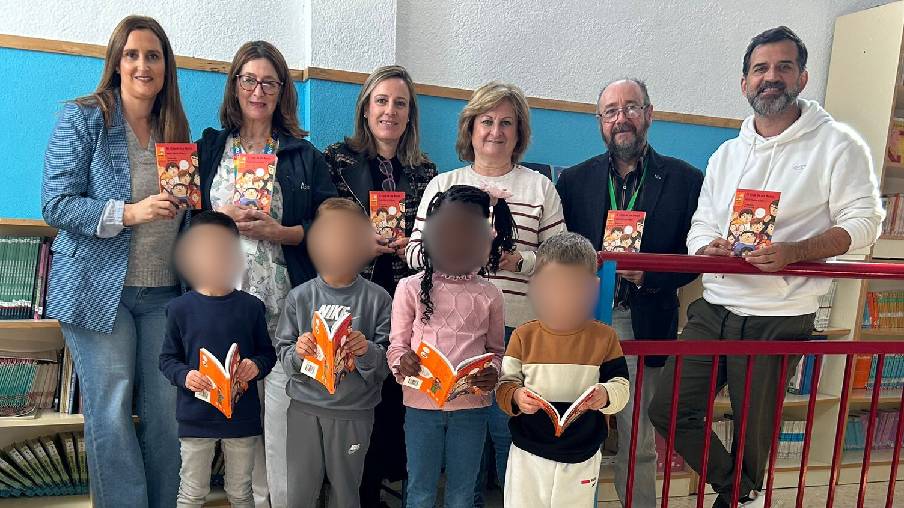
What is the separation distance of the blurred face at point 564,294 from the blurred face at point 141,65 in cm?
143

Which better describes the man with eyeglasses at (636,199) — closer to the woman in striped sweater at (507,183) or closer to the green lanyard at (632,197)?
the green lanyard at (632,197)

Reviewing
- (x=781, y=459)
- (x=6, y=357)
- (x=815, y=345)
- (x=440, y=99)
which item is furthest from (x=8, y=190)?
(x=781, y=459)

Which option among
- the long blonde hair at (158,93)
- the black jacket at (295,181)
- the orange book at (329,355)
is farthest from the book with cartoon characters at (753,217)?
the long blonde hair at (158,93)

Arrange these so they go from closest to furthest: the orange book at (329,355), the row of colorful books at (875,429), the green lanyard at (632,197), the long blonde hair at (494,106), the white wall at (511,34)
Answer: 1. the orange book at (329,355)
2. the long blonde hair at (494,106)
3. the green lanyard at (632,197)
4. the white wall at (511,34)
5. the row of colorful books at (875,429)

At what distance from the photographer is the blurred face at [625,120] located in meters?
2.33

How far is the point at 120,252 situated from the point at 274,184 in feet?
1.80

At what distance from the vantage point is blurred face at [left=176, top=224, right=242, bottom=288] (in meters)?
1.78

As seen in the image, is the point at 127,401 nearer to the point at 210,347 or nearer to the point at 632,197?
the point at 210,347

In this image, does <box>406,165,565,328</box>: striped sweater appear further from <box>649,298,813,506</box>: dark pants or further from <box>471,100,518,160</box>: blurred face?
<box>649,298,813,506</box>: dark pants

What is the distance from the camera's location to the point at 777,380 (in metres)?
2.21

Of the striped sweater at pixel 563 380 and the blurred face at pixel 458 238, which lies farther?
the blurred face at pixel 458 238

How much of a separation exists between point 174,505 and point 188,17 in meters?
2.19

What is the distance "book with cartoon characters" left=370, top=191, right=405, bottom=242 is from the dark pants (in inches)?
49.4

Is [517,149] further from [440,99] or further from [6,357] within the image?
[6,357]
